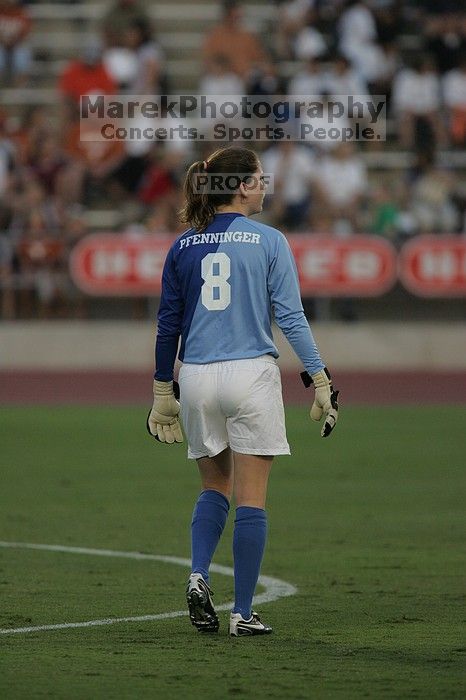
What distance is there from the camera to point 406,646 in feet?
20.8

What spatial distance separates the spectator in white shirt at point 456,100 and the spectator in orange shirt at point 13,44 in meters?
6.82

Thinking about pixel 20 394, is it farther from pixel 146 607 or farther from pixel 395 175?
pixel 146 607

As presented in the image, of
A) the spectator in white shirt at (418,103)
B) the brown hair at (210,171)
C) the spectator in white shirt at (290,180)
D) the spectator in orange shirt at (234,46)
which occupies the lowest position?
the brown hair at (210,171)

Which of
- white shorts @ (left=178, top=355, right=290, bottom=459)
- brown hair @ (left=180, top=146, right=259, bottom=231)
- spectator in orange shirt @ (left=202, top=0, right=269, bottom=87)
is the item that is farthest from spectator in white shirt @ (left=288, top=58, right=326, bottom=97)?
white shorts @ (left=178, top=355, right=290, bottom=459)

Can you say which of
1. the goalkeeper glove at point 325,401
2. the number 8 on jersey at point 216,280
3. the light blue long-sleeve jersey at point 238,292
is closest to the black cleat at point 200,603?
the goalkeeper glove at point 325,401

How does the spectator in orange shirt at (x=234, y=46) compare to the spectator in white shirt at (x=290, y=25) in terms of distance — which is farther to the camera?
the spectator in white shirt at (x=290, y=25)

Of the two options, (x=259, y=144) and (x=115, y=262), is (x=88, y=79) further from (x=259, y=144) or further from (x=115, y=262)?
(x=115, y=262)

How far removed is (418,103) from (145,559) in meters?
16.7

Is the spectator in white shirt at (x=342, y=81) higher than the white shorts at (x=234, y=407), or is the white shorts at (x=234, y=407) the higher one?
the spectator in white shirt at (x=342, y=81)

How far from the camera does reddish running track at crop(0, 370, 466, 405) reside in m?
19.0

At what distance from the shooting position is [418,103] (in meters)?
24.4

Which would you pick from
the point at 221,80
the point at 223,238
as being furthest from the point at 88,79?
the point at 223,238

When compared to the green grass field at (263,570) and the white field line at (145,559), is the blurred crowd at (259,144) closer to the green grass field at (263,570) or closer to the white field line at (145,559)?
the green grass field at (263,570)

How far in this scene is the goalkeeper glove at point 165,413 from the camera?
684 cm
